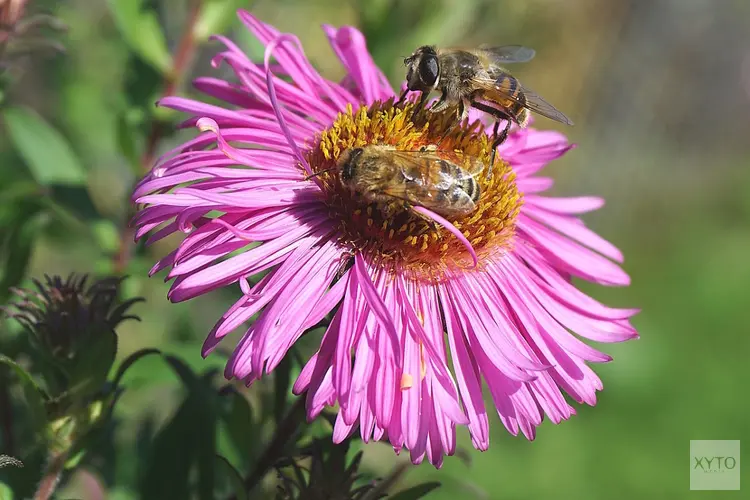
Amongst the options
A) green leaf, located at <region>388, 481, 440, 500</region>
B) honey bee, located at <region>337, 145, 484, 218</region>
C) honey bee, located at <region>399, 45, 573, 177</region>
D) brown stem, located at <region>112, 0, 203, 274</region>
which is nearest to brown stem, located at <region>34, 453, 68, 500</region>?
green leaf, located at <region>388, 481, 440, 500</region>

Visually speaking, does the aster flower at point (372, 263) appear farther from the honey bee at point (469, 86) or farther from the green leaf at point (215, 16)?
the green leaf at point (215, 16)

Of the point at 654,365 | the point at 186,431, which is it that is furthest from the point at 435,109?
the point at 654,365

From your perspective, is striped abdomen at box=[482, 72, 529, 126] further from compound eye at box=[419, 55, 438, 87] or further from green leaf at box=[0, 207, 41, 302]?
green leaf at box=[0, 207, 41, 302]

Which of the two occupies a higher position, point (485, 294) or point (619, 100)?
point (619, 100)

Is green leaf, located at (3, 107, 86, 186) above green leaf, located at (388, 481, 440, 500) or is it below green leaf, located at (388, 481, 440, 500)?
above

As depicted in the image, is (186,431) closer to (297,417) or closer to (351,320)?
(297,417)

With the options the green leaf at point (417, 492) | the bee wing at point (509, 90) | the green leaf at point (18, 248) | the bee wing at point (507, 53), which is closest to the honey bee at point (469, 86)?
the bee wing at point (509, 90)
